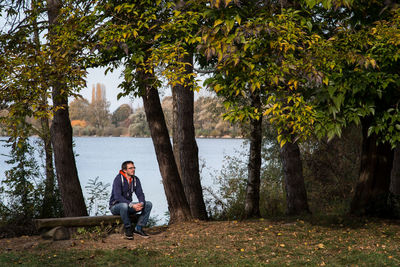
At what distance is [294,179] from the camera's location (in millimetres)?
13094

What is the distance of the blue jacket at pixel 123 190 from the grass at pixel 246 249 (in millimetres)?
876

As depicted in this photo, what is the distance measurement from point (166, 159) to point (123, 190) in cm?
215

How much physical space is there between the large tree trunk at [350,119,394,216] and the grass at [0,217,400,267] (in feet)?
2.70

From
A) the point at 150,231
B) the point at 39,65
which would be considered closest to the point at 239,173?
the point at 150,231

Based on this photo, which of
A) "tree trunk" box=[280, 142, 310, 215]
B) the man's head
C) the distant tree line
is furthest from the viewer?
the distant tree line

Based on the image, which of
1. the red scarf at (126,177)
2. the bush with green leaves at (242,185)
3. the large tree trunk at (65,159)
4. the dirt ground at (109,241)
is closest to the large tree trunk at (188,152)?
the dirt ground at (109,241)

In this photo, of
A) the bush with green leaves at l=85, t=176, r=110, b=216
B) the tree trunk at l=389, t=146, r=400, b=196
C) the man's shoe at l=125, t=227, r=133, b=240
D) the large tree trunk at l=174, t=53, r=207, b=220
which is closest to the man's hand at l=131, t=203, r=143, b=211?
the man's shoe at l=125, t=227, r=133, b=240

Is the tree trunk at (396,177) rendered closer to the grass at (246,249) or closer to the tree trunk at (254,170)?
the grass at (246,249)

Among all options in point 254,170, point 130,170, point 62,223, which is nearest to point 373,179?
point 254,170

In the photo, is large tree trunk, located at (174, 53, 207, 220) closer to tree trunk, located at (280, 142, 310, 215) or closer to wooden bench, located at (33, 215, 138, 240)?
tree trunk, located at (280, 142, 310, 215)

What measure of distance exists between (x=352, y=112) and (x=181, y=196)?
4958 mm

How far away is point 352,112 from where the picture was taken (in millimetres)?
7203

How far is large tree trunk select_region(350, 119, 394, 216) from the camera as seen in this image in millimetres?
10383

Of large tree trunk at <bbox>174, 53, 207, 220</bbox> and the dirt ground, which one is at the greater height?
large tree trunk at <bbox>174, 53, 207, 220</bbox>
